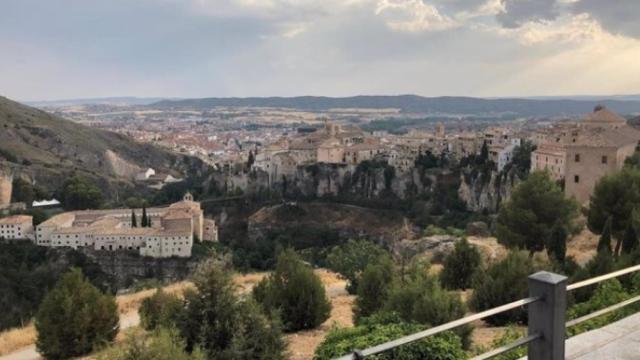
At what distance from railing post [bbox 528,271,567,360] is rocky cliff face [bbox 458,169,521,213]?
5257 cm

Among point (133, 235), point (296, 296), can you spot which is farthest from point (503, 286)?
point (133, 235)

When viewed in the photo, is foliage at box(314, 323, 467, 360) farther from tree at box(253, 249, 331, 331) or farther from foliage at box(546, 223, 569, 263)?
foliage at box(546, 223, 569, 263)

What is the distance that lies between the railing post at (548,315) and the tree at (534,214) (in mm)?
15085

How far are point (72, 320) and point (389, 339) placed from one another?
641 cm

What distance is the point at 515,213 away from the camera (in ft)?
60.7

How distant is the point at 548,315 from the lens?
138 inches

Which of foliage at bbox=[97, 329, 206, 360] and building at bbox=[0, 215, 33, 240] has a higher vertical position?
foliage at bbox=[97, 329, 206, 360]

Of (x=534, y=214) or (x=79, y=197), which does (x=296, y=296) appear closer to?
(x=534, y=214)

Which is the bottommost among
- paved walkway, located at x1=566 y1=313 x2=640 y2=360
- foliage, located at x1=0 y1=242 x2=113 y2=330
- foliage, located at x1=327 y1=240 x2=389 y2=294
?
foliage, located at x1=0 y1=242 x2=113 y2=330

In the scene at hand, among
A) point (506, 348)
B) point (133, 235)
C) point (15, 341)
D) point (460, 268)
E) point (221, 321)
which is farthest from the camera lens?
point (133, 235)

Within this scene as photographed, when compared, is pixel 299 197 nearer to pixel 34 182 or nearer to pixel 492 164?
pixel 492 164

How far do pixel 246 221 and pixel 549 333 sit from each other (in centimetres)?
6808

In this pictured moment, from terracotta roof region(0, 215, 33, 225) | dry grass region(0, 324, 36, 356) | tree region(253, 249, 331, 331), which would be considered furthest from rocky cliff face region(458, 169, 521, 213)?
dry grass region(0, 324, 36, 356)

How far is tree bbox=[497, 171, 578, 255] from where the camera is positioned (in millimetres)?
18141
